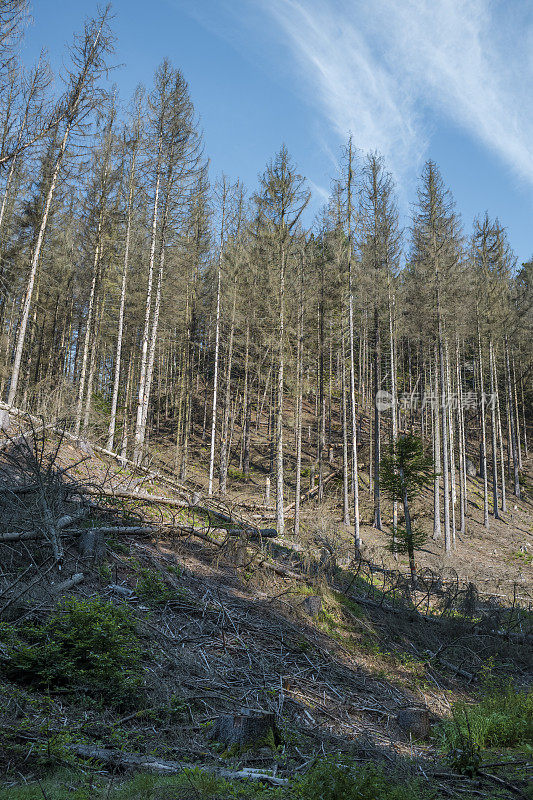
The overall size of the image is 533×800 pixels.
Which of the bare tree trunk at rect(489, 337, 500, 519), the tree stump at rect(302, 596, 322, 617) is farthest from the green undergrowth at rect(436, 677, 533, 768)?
the bare tree trunk at rect(489, 337, 500, 519)

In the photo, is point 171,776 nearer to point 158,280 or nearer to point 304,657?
point 304,657

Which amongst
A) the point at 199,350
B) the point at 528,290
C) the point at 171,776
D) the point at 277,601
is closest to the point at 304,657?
the point at 277,601

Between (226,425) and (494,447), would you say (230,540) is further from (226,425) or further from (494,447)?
(494,447)

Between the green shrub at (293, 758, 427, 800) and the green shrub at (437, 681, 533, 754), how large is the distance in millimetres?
2039

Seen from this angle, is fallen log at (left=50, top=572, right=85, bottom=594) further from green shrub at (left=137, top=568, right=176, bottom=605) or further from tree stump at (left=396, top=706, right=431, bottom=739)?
tree stump at (left=396, top=706, right=431, bottom=739)

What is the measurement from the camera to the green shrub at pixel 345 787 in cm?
293

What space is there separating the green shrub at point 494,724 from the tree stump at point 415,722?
187 mm

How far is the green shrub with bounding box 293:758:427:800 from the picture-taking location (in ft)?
9.62

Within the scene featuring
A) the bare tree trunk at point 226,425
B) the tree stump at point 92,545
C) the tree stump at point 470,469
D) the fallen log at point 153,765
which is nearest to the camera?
the fallen log at point 153,765

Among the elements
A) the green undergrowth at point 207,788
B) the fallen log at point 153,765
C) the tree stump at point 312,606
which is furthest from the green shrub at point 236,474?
the green undergrowth at point 207,788

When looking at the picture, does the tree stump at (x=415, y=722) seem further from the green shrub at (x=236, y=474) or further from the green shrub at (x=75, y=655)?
the green shrub at (x=236, y=474)

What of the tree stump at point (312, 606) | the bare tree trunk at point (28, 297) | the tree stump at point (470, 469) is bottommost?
the tree stump at point (312, 606)

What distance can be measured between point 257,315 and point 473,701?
19.7 m

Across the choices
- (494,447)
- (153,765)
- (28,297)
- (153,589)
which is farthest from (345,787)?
(494,447)
